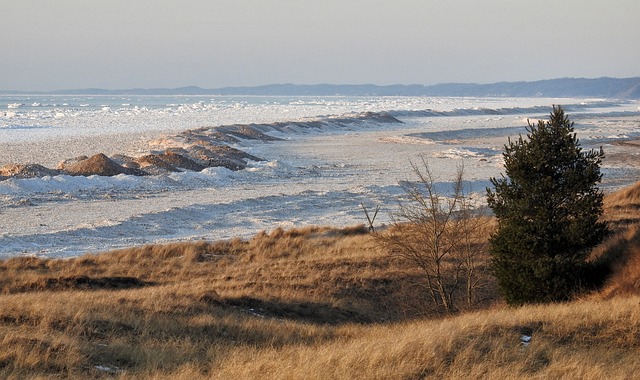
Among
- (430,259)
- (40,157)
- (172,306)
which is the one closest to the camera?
(172,306)

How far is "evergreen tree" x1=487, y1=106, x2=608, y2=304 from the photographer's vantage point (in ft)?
48.0

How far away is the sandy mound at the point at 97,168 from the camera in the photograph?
1539 inches

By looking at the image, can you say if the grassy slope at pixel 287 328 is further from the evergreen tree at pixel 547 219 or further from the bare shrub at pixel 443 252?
the evergreen tree at pixel 547 219

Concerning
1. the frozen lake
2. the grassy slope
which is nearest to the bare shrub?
the grassy slope

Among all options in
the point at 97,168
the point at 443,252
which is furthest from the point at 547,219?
the point at 97,168

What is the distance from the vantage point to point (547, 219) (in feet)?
48.6

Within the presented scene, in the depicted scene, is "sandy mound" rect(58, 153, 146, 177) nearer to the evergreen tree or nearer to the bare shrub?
the bare shrub

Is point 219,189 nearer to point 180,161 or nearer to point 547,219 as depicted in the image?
point 180,161

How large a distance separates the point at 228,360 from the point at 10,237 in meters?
17.6

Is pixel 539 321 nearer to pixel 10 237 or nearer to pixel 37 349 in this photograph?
pixel 37 349

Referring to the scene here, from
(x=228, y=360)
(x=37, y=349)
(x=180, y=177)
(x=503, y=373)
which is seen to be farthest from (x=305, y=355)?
(x=180, y=177)

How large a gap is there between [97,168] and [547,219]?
29254mm

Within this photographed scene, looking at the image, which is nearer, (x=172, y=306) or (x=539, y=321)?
(x=539, y=321)

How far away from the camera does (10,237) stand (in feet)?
80.1
